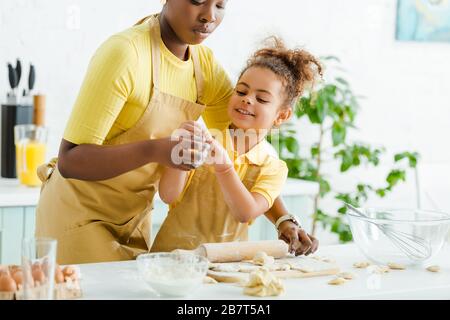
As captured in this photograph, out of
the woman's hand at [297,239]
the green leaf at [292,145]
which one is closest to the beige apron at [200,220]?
the woman's hand at [297,239]

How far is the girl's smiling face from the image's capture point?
2.06 m

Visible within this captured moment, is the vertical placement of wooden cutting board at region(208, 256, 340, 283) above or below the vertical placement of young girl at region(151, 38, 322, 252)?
below

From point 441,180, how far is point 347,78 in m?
0.77

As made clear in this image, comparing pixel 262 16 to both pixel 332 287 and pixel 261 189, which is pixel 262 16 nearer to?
pixel 261 189

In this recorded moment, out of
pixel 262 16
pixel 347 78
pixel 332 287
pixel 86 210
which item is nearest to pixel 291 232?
pixel 332 287

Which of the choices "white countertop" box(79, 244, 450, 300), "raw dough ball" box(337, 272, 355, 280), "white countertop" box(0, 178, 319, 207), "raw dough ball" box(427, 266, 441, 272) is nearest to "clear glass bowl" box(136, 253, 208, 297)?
"white countertop" box(79, 244, 450, 300)

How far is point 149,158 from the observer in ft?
5.75

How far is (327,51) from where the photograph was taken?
4047 millimetres

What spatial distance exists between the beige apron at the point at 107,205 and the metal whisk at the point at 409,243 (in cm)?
57

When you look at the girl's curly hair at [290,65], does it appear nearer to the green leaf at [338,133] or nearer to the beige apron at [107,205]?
the beige apron at [107,205]

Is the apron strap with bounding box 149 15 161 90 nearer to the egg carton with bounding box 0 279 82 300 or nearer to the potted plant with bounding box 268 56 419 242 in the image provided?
the egg carton with bounding box 0 279 82 300

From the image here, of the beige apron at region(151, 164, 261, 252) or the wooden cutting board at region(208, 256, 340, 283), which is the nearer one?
the wooden cutting board at region(208, 256, 340, 283)

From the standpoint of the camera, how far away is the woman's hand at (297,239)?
194 centimetres

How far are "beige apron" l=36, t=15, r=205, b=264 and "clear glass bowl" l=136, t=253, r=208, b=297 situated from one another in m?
0.53
